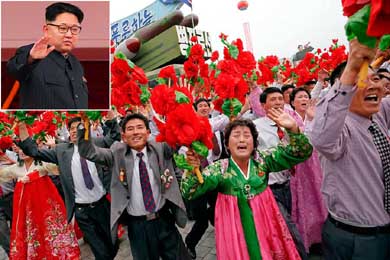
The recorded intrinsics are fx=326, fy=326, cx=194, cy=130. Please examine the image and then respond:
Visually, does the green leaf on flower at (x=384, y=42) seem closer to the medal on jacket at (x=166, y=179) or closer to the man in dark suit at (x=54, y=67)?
the man in dark suit at (x=54, y=67)

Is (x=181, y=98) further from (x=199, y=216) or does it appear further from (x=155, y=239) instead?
(x=199, y=216)

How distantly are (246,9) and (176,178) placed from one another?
16.7m

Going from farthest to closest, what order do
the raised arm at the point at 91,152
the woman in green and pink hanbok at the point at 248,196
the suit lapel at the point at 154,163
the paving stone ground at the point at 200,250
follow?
1. the paving stone ground at the point at 200,250
2. the suit lapel at the point at 154,163
3. the raised arm at the point at 91,152
4. the woman in green and pink hanbok at the point at 248,196

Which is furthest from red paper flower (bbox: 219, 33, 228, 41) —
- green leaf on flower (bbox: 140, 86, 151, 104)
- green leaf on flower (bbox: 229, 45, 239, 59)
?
green leaf on flower (bbox: 140, 86, 151, 104)

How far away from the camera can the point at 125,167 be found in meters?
2.96

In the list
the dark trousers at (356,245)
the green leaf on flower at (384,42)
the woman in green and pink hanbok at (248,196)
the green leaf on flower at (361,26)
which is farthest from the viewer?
the woman in green and pink hanbok at (248,196)

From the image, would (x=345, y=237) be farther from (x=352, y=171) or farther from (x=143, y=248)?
(x=143, y=248)

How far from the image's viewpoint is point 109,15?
232 centimetres

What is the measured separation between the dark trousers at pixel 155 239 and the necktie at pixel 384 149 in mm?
1809

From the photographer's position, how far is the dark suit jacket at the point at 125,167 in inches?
113

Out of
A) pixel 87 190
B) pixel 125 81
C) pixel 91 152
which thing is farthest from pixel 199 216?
pixel 125 81

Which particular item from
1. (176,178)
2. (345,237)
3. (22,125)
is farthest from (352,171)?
(22,125)

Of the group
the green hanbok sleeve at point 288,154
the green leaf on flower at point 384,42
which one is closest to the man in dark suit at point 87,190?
the green hanbok sleeve at point 288,154

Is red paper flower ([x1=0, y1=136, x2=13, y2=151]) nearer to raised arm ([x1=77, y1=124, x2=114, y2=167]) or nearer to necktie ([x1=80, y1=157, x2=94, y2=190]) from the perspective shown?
necktie ([x1=80, y1=157, x2=94, y2=190])
